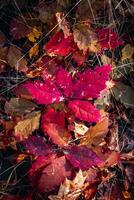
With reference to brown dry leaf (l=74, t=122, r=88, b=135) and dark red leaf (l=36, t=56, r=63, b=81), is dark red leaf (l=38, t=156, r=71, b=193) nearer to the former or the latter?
brown dry leaf (l=74, t=122, r=88, b=135)

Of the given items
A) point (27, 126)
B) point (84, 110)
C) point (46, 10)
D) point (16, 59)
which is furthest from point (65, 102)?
point (46, 10)

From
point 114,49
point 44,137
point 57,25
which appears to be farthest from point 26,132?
point 114,49

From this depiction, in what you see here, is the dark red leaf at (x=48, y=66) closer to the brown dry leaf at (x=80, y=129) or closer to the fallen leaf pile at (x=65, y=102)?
the fallen leaf pile at (x=65, y=102)

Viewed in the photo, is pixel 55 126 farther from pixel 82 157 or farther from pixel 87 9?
pixel 87 9

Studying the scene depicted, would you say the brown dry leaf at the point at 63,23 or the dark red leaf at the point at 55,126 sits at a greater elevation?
the brown dry leaf at the point at 63,23

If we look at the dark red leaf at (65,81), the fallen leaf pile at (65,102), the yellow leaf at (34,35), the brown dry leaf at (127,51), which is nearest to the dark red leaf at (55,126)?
the fallen leaf pile at (65,102)
